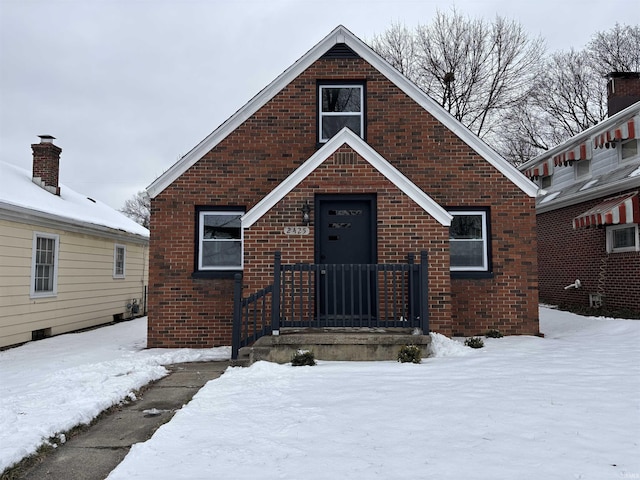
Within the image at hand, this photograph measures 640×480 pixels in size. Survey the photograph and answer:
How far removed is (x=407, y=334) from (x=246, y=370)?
2.53 m

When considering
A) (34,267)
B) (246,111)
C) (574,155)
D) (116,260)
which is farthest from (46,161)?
(574,155)

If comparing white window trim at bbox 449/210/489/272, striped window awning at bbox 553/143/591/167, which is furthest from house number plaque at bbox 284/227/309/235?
striped window awning at bbox 553/143/591/167

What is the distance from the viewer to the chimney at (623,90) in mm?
16188

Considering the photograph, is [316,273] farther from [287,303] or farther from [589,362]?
[589,362]

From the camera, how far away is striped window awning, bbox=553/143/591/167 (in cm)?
1466

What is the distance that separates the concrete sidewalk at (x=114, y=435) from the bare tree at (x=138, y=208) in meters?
48.4

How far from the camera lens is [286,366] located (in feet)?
21.8

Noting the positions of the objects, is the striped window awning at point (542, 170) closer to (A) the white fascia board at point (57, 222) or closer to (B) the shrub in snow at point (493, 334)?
(B) the shrub in snow at point (493, 334)

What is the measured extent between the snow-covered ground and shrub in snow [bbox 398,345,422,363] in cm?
14

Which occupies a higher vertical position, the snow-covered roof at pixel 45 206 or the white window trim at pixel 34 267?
the snow-covered roof at pixel 45 206

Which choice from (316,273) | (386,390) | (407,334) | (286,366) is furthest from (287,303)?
(386,390)

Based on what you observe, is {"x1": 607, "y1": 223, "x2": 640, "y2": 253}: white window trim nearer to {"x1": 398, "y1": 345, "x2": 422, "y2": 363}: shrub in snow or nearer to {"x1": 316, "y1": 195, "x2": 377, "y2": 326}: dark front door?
{"x1": 316, "y1": 195, "x2": 377, "y2": 326}: dark front door

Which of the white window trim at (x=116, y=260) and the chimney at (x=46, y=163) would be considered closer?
the chimney at (x=46, y=163)

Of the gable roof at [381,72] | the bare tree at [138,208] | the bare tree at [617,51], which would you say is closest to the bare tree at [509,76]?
the bare tree at [617,51]
